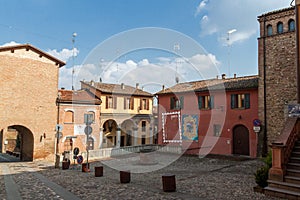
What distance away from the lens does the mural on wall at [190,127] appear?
2242 centimetres

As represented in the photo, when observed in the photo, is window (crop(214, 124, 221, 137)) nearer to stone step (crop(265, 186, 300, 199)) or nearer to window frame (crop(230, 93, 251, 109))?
window frame (crop(230, 93, 251, 109))

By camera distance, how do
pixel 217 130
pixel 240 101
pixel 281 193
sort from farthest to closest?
pixel 217 130, pixel 240 101, pixel 281 193

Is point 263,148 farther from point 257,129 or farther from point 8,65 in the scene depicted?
point 8,65

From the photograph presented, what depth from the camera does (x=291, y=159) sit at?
9.23 meters

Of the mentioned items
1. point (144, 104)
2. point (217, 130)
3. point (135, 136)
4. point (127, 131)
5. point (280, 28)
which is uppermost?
point (280, 28)

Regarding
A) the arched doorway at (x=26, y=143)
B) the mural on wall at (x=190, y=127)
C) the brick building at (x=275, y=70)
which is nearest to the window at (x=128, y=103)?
the mural on wall at (x=190, y=127)

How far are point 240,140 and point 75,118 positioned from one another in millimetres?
15883

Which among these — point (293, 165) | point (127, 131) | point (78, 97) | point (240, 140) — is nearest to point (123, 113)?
point (127, 131)

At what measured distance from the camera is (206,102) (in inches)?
864

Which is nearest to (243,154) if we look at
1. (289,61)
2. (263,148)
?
(263,148)

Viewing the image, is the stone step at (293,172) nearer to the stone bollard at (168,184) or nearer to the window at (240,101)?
the stone bollard at (168,184)

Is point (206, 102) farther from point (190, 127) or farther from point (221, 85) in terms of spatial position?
point (190, 127)

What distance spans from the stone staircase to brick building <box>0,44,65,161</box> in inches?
752

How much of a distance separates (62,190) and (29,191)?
4.22ft
